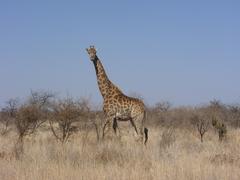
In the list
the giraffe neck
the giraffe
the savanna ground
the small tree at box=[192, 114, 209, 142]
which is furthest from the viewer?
the small tree at box=[192, 114, 209, 142]

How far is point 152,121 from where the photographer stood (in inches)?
1294

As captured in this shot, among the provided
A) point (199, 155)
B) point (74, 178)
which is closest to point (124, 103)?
point (199, 155)

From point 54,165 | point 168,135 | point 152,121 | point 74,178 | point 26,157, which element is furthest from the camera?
point 152,121

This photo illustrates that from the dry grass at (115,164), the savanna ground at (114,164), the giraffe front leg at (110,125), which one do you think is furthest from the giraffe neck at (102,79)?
the dry grass at (115,164)

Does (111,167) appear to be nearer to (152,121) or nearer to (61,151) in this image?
(61,151)

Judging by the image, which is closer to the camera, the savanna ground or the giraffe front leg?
the savanna ground

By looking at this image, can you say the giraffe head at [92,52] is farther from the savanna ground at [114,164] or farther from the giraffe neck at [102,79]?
the savanna ground at [114,164]

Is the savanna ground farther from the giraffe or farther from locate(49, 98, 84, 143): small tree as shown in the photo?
locate(49, 98, 84, 143): small tree

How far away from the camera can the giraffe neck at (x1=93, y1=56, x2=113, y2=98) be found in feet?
58.3

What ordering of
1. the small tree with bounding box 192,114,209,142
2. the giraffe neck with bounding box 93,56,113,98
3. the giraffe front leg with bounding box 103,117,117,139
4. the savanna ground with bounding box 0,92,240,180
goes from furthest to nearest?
the small tree with bounding box 192,114,209,142 < the giraffe neck with bounding box 93,56,113,98 < the giraffe front leg with bounding box 103,117,117,139 < the savanna ground with bounding box 0,92,240,180

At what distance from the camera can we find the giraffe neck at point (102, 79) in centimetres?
1777

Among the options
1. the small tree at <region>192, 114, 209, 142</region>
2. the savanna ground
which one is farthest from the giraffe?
the small tree at <region>192, 114, 209, 142</region>

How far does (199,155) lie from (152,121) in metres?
20.5

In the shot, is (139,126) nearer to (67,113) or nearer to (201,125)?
(67,113)
